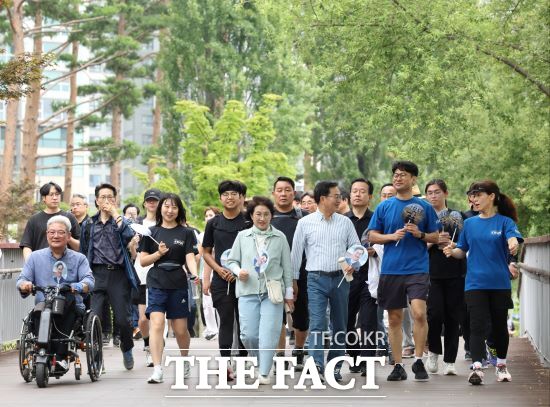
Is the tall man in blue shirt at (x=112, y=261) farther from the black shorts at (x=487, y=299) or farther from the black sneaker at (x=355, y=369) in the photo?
the black shorts at (x=487, y=299)

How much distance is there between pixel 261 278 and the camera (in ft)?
44.1

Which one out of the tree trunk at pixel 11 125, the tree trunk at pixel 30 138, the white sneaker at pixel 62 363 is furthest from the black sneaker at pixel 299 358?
the tree trunk at pixel 30 138

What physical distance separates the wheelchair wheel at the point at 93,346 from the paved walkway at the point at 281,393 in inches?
5.2

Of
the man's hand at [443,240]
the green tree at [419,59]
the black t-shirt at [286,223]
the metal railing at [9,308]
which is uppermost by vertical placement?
the green tree at [419,59]

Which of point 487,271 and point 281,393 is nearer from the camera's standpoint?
point 281,393

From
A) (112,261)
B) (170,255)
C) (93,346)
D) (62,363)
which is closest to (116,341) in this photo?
(112,261)

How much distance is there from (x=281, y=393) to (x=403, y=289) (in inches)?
69.4

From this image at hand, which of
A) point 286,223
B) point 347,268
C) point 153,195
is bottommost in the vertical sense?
point 347,268

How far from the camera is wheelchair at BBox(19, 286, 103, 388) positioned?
1335cm

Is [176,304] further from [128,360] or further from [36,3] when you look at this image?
[36,3]

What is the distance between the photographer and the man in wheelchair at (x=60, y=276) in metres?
13.6

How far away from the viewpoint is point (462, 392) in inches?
495

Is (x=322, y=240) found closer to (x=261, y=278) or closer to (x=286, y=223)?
(x=261, y=278)

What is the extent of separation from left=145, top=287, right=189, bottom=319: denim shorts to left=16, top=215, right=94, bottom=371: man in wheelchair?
24.4 inches
